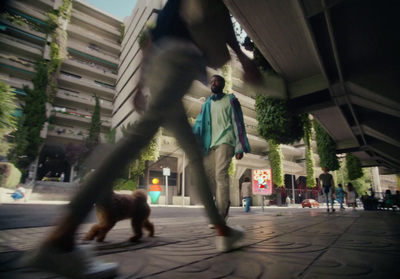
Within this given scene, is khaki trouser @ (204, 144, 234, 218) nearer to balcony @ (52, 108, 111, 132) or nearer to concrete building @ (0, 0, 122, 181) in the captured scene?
concrete building @ (0, 0, 122, 181)

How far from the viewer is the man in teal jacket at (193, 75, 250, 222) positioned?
2756 mm

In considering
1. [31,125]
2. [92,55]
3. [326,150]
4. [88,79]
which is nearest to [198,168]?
[326,150]

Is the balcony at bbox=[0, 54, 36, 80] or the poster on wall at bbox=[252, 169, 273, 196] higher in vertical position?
the balcony at bbox=[0, 54, 36, 80]

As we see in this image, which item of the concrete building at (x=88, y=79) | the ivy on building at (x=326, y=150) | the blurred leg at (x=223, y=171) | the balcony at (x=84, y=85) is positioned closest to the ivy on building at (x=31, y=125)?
the concrete building at (x=88, y=79)

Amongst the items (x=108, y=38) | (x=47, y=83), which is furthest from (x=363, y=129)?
(x=108, y=38)

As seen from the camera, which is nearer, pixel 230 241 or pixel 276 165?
pixel 230 241

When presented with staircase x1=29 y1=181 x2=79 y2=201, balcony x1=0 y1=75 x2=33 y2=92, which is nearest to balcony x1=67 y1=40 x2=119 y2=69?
balcony x1=0 y1=75 x2=33 y2=92

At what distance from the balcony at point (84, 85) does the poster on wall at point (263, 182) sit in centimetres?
3060

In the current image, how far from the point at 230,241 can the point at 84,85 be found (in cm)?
3569

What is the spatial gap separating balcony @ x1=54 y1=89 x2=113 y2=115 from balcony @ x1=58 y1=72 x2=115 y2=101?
88 cm

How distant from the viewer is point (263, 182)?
9.67 m

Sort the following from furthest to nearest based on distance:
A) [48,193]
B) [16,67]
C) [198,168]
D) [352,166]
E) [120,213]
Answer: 1. [16,67]
2. [48,193]
3. [352,166]
4. [120,213]
5. [198,168]

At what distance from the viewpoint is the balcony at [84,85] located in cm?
3078

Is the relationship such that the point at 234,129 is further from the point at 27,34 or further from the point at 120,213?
the point at 27,34
